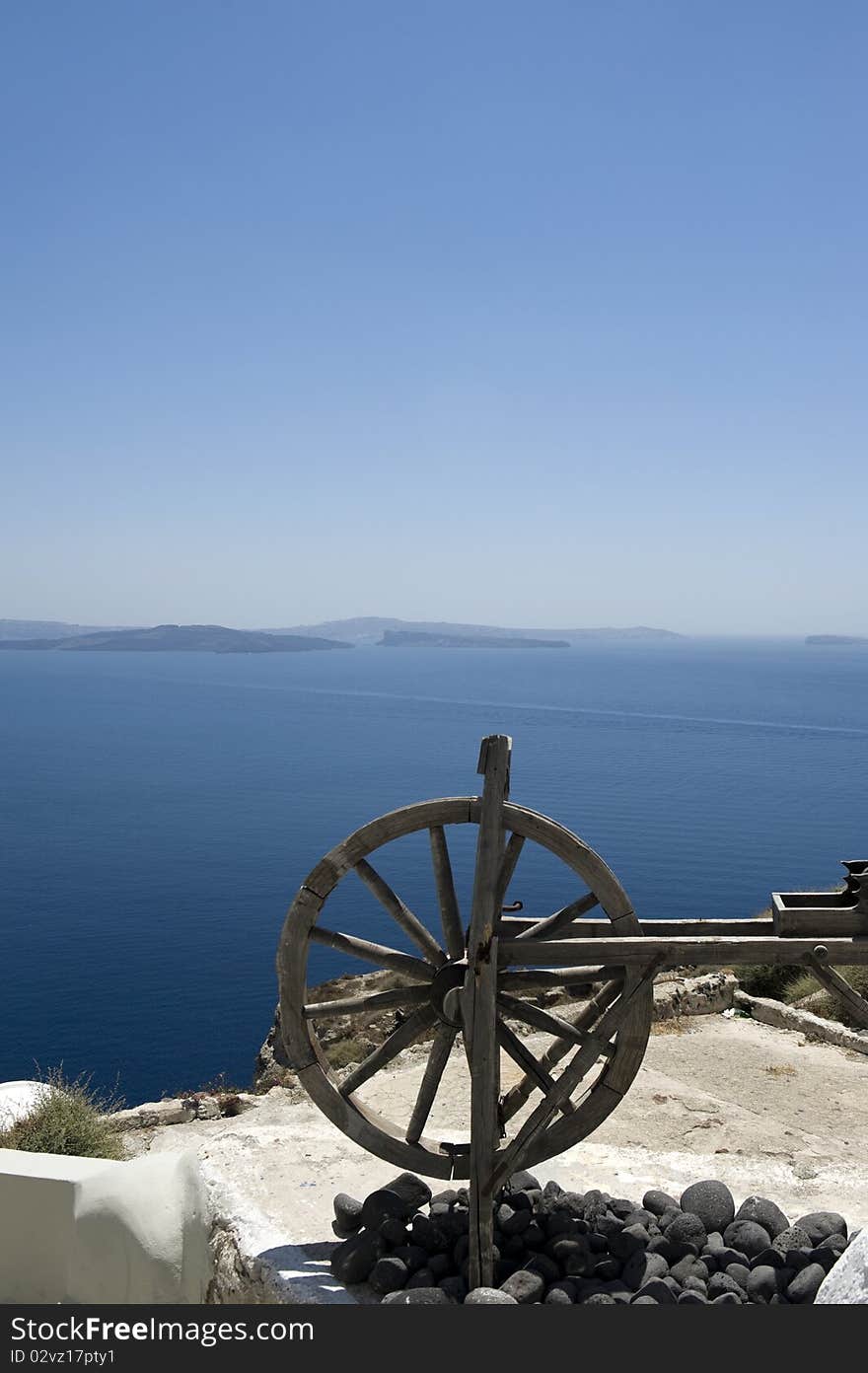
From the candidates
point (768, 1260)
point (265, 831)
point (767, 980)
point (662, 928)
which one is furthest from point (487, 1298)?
point (265, 831)

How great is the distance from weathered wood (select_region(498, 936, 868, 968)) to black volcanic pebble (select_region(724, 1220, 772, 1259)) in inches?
82.7

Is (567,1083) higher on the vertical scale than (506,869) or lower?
lower

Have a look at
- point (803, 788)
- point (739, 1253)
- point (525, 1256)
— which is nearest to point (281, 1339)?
point (525, 1256)

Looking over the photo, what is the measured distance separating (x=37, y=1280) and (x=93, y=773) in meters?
96.4

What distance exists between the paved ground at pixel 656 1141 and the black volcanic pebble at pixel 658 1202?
0.65m

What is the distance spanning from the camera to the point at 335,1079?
26.8 ft

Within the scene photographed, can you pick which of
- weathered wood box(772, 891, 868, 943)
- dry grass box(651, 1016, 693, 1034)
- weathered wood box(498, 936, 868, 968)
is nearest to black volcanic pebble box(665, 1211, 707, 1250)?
weathered wood box(498, 936, 868, 968)

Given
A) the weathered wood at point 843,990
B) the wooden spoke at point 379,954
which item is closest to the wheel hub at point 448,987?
the wooden spoke at point 379,954

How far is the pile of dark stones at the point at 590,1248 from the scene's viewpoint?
277 inches

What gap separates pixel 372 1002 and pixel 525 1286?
2.20 m

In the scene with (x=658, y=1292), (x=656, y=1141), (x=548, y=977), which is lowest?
(x=656, y=1141)

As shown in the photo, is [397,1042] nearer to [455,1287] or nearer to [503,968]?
[503,968]

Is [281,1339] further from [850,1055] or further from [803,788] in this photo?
[803,788]

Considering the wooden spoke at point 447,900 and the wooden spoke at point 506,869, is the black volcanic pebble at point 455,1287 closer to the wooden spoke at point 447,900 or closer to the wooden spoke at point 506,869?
the wooden spoke at point 447,900
